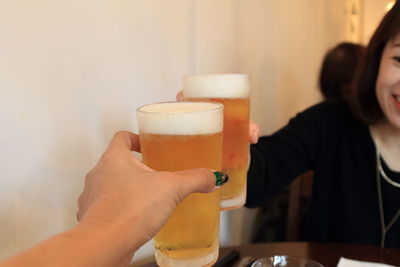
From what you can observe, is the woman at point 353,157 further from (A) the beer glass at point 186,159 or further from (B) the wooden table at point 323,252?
(A) the beer glass at point 186,159

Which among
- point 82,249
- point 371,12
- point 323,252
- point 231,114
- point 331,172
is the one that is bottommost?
point 323,252

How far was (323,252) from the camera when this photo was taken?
1.19 metres

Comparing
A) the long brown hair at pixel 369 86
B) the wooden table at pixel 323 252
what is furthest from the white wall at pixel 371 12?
the wooden table at pixel 323 252

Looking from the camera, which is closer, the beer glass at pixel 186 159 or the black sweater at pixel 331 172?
the beer glass at pixel 186 159

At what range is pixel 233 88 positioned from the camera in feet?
2.77

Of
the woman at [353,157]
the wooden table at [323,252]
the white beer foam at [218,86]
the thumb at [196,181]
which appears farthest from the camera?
the woman at [353,157]

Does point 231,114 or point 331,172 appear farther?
point 331,172

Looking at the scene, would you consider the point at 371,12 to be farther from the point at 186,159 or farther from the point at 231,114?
the point at 186,159

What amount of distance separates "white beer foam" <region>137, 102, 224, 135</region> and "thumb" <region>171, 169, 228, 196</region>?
0.07m

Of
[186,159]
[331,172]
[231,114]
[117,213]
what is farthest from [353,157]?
[117,213]

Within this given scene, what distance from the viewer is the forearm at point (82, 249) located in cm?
52

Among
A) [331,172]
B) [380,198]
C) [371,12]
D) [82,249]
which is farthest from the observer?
[371,12]

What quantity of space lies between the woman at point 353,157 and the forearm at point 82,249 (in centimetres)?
88

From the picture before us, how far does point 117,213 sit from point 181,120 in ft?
0.59
